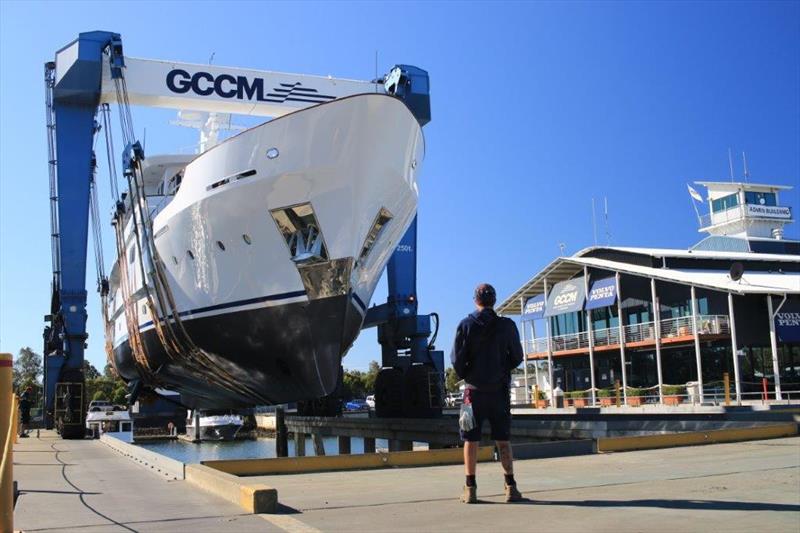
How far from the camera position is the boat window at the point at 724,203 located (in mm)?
49000

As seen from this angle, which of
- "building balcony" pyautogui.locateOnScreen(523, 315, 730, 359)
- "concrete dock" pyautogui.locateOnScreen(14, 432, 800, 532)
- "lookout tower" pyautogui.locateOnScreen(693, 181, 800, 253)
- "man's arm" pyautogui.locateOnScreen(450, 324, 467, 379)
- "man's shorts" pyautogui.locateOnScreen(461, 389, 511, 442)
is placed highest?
"lookout tower" pyautogui.locateOnScreen(693, 181, 800, 253)

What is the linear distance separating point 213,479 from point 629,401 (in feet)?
95.1

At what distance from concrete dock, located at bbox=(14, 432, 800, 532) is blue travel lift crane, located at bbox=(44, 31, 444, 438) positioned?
10818mm

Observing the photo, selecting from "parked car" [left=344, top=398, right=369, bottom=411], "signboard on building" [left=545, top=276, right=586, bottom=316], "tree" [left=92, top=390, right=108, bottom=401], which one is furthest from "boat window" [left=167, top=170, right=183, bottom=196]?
"tree" [left=92, top=390, right=108, bottom=401]

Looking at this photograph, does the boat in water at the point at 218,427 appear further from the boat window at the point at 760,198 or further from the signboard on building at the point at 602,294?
the boat window at the point at 760,198

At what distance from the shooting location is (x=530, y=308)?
1690 inches

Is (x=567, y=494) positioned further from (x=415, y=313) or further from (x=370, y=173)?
(x=415, y=313)

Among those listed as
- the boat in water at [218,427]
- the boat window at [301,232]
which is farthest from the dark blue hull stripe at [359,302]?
the boat in water at [218,427]

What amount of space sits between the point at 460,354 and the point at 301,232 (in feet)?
26.3

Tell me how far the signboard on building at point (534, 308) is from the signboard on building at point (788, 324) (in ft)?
45.8

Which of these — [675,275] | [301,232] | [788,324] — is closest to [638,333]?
[675,275]

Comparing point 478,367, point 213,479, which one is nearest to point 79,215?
point 213,479

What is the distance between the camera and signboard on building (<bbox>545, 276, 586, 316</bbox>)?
127 ft

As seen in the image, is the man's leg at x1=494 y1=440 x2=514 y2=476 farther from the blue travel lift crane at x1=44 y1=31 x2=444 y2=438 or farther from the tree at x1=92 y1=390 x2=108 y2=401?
the tree at x1=92 y1=390 x2=108 y2=401
